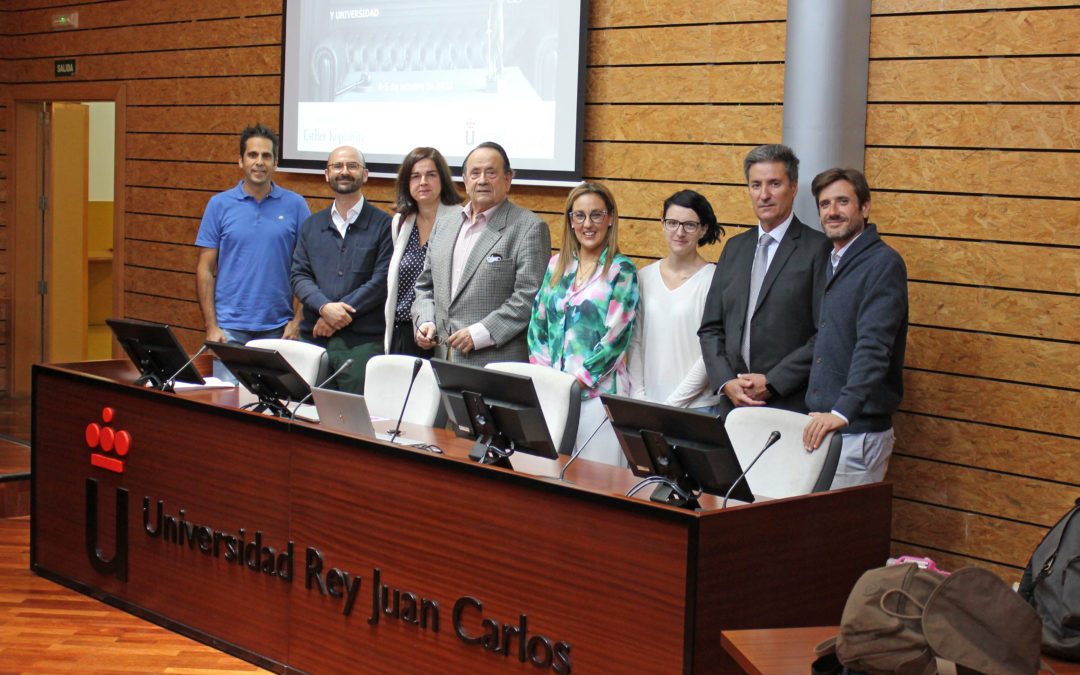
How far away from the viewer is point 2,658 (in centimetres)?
368

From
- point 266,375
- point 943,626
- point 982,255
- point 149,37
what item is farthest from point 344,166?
point 943,626

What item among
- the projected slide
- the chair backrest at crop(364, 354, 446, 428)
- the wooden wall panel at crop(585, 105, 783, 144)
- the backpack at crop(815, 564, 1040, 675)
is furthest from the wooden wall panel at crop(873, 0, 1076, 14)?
the backpack at crop(815, 564, 1040, 675)

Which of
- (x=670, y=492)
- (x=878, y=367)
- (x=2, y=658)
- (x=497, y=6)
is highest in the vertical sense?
(x=497, y=6)

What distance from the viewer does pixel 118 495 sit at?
419 centimetres

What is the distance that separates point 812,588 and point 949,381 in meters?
1.88

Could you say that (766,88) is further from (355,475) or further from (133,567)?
(133,567)

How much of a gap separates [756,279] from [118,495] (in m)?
2.50

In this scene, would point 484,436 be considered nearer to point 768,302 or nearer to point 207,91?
point 768,302

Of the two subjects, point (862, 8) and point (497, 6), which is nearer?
point (862, 8)

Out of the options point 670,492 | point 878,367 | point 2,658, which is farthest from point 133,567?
point 878,367

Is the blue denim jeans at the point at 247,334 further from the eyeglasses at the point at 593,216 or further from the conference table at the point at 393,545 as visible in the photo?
the eyeglasses at the point at 593,216

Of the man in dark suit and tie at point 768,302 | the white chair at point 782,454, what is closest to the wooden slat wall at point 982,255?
the man in dark suit and tie at point 768,302

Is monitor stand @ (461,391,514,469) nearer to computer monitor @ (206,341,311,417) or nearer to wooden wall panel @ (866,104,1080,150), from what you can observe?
computer monitor @ (206,341,311,417)

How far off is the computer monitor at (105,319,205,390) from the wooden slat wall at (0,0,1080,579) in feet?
7.48
